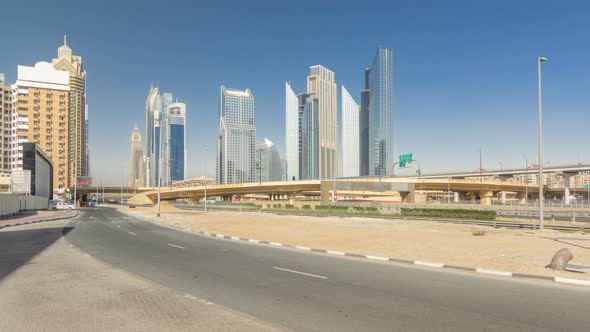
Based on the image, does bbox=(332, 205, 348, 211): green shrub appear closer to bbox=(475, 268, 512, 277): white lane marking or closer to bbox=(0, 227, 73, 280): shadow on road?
bbox=(0, 227, 73, 280): shadow on road

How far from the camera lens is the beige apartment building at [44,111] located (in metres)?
134

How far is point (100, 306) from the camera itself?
26.2 feet

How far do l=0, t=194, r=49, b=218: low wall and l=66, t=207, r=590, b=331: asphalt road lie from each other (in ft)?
125

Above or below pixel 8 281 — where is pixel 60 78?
above

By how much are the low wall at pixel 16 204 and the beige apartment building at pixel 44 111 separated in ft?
251

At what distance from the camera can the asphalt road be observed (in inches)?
286

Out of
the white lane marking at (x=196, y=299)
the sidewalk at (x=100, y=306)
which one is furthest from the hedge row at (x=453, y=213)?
the sidewalk at (x=100, y=306)

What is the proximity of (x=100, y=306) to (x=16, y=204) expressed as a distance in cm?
5514

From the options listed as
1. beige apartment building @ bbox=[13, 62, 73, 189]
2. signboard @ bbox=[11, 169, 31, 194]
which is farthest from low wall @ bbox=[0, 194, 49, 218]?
beige apartment building @ bbox=[13, 62, 73, 189]

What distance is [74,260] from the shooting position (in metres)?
14.5

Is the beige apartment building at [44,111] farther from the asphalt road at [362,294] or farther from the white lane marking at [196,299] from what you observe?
the white lane marking at [196,299]

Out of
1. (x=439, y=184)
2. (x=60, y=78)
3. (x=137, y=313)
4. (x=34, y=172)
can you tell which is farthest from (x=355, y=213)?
(x=60, y=78)

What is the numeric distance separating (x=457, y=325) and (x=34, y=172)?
92.3m

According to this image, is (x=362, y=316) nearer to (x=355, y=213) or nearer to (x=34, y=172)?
(x=355, y=213)
